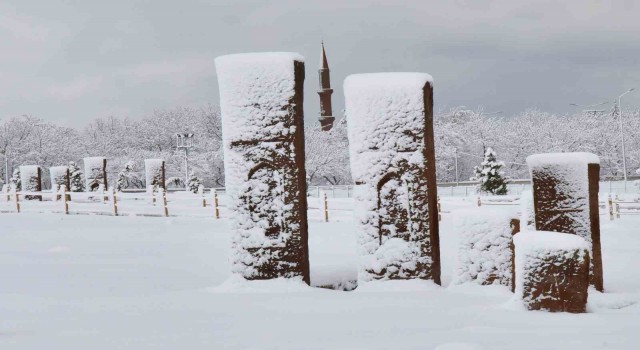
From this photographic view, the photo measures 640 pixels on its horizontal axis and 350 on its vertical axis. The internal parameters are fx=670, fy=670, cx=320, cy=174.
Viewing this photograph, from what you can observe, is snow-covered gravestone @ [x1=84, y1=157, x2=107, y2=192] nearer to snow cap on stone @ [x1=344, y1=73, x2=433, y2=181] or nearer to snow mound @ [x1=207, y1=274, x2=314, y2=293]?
snow mound @ [x1=207, y1=274, x2=314, y2=293]

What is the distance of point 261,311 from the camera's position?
6.38 meters

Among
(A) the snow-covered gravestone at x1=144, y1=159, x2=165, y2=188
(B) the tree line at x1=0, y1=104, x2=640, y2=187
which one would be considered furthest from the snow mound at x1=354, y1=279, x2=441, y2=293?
(B) the tree line at x1=0, y1=104, x2=640, y2=187

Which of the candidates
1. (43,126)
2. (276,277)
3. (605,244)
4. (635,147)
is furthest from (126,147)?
(276,277)

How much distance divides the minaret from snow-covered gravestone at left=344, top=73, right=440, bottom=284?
190 feet

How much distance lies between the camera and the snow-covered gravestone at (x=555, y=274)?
20.4 ft

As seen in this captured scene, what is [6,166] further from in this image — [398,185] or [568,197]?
[568,197]

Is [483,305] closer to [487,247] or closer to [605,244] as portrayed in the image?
[487,247]

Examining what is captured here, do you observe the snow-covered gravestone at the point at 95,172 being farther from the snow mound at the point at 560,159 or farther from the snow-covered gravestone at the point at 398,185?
the snow mound at the point at 560,159

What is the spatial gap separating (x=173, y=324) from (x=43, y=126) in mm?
63059

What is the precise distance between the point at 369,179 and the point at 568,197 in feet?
7.94

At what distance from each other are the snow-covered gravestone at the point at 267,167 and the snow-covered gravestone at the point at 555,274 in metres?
2.70

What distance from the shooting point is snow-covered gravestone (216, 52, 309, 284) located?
789 cm

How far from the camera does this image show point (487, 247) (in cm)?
786

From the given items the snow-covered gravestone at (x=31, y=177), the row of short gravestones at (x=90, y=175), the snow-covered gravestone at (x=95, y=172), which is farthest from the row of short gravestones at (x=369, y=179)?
the snow-covered gravestone at (x=31, y=177)
